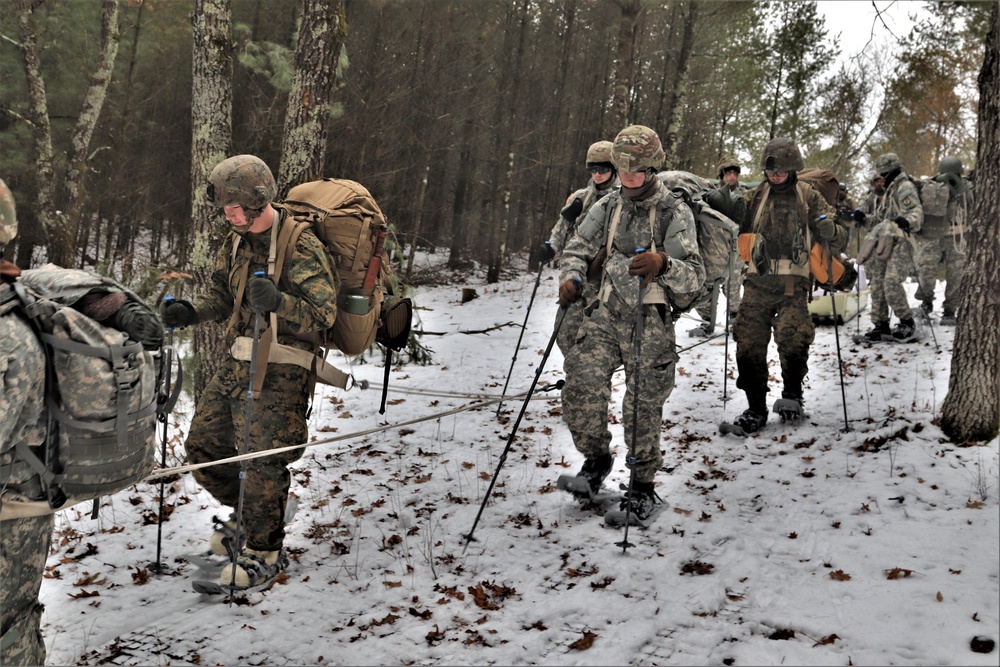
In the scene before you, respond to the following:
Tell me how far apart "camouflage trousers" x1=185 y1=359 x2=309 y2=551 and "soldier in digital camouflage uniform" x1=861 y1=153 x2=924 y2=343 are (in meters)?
9.35

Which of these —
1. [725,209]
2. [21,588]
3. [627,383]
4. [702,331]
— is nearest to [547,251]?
[725,209]

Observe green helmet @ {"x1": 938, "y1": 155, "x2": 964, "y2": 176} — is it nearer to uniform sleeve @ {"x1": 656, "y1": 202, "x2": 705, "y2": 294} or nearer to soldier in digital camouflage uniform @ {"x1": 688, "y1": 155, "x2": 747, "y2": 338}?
soldier in digital camouflage uniform @ {"x1": 688, "y1": 155, "x2": 747, "y2": 338}

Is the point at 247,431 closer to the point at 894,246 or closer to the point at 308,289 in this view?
the point at 308,289

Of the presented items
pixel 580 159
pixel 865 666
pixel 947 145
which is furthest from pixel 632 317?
pixel 947 145

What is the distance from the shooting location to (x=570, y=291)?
5574 millimetres

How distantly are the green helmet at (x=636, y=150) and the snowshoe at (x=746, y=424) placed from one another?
331cm

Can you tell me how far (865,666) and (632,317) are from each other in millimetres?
2909

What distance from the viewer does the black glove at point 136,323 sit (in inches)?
115

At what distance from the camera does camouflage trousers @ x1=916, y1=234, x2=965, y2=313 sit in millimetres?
10961

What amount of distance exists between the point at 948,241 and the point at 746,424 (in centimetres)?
612

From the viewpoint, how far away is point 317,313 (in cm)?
448

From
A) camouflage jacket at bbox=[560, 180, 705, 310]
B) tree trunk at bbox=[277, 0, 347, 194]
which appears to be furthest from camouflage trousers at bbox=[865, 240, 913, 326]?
tree trunk at bbox=[277, 0, 347, 194]

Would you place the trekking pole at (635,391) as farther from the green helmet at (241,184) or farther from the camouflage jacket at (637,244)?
the green helmet at (241,184)

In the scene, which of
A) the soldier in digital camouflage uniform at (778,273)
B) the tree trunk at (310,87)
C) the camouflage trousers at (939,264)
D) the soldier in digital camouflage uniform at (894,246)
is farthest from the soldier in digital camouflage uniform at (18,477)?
the camouflage trousers at (939,264)
